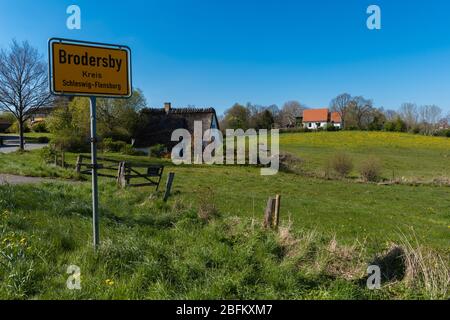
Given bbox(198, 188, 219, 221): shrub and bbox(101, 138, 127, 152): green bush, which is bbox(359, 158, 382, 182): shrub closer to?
bbox(198, 188, 219, 221): shrub

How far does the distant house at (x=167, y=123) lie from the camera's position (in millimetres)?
41562

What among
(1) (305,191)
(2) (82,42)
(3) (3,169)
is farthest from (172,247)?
(1) (305,191)

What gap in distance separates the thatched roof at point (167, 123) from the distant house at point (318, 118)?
6992cm

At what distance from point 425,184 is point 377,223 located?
18.6 metres

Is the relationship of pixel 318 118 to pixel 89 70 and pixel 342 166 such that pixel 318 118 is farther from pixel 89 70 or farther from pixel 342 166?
pixel 89 70

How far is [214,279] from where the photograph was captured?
3.58 metres

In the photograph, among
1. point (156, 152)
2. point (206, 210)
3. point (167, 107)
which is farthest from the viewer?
point (167, 107)

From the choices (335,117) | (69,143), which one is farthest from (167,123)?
(335,117)

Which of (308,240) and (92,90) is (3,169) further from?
(308,240)

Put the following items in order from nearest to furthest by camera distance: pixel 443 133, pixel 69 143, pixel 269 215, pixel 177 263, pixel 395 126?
pixel 177 263
pixel 269 215
pixel 69 143
pixel 443 133
pixel 395 126

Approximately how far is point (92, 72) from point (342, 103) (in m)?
98.9

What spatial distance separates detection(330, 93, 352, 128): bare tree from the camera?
3652 inches

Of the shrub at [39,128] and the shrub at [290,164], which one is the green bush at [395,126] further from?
the shrub at [39,128]

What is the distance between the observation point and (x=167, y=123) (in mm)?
42844
